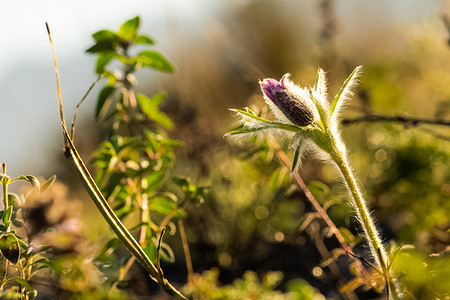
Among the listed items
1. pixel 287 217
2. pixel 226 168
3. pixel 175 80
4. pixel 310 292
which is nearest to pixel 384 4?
pixel 175 80

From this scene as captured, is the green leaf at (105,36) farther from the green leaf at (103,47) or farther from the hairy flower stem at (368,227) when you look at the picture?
the hairy flower stem at (368,227)

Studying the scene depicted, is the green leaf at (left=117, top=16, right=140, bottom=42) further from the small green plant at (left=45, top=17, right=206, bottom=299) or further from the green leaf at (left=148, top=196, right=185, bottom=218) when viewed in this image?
the green leaf at (left=148, top=196, right=185, bottom=218)

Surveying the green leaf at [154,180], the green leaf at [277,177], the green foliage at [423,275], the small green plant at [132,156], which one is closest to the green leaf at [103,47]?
the small green plant at [132,156]

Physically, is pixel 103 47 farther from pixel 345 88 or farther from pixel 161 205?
pixel 345 88

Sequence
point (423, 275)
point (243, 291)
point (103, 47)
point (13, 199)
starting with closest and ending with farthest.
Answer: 1. point (423, 275)
2. point (13, 199)
3. point (103, 47)
4. point (243, 291)

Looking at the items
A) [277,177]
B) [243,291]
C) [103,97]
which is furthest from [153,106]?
[243,291]

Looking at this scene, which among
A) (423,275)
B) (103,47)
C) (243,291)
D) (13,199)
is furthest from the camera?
(243,291)

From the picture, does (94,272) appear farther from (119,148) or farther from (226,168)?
(226,168)
